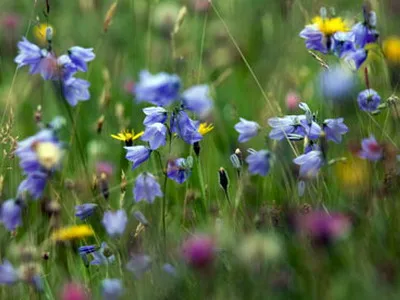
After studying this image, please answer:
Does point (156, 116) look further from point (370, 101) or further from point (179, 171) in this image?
point (370, 101)

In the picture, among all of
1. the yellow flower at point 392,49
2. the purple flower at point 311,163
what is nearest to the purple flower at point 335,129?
the purple flower at point 311,163

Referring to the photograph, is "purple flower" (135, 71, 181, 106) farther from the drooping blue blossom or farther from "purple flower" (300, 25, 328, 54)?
"purple flower" (300, 25, 328, 54)

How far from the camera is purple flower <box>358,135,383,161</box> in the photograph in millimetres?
1636

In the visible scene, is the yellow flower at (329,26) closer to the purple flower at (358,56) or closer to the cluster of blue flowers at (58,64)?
the purple flower at (358,56)

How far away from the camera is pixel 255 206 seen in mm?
1964

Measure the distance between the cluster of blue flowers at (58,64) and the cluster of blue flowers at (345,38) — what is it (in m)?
0.44

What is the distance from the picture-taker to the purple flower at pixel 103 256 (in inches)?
63.3

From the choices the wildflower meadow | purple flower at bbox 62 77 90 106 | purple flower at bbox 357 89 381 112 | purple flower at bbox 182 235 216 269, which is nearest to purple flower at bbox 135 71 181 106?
the wildflower meadow

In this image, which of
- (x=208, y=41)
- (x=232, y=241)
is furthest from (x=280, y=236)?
(x=208, y=41)

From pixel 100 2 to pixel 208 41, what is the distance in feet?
2.36

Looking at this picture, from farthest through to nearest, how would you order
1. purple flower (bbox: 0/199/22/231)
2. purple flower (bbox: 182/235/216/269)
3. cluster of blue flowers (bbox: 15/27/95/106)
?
cluster of blue flowers (bbox: 15/27/95/106)
purple flower (bbox: 0/199/22/231)
purple flower (bbox: 182/235/216/269)

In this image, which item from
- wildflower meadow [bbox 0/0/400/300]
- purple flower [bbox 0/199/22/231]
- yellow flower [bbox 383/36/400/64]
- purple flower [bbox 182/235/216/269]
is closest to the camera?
purple flower [bbox 182/235/216/269]

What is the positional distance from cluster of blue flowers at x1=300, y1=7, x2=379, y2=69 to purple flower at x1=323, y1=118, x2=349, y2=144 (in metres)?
0.18

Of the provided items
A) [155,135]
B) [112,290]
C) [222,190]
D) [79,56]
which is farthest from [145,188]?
[222,190]
